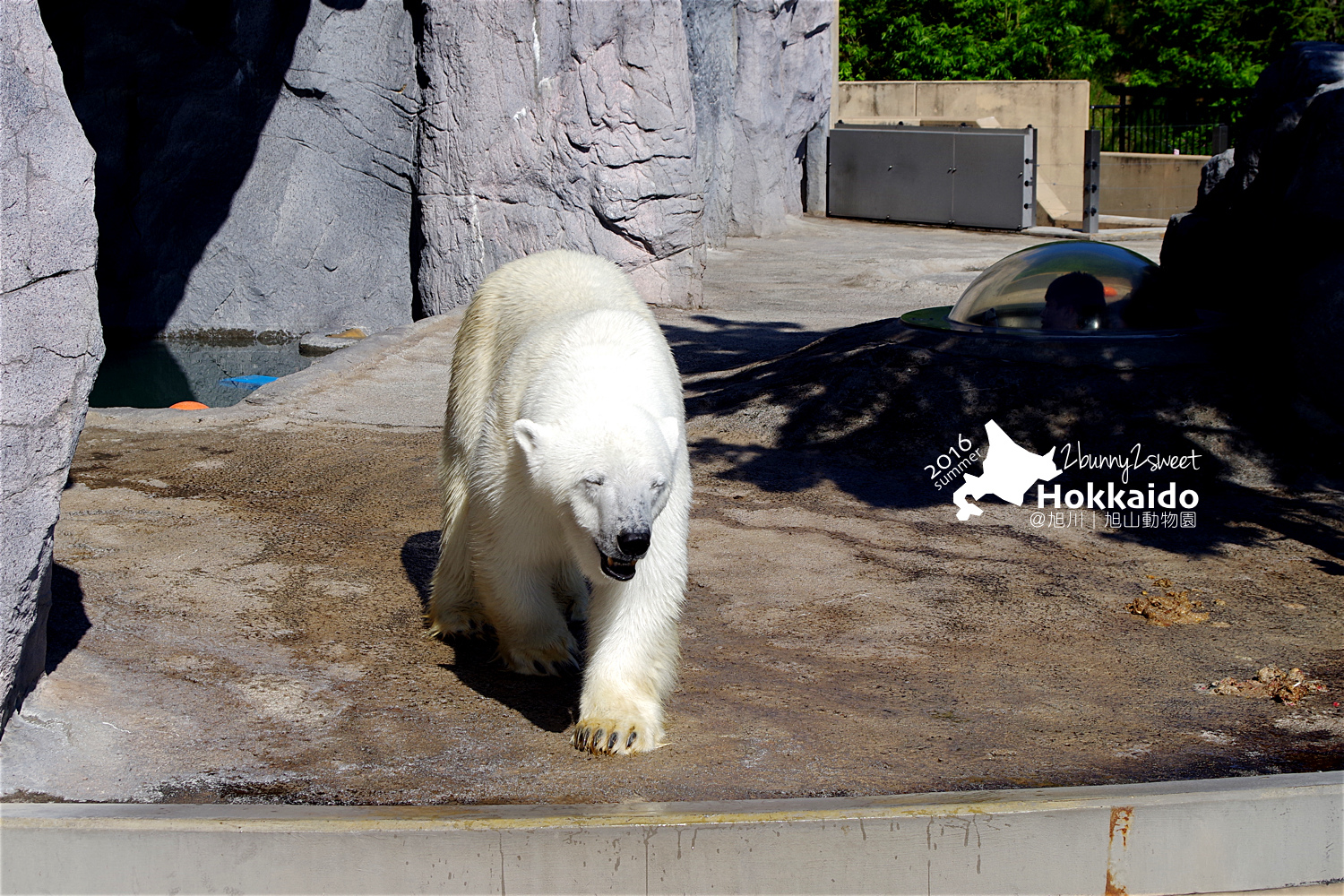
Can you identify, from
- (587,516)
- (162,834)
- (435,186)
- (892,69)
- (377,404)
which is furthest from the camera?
(892,69)

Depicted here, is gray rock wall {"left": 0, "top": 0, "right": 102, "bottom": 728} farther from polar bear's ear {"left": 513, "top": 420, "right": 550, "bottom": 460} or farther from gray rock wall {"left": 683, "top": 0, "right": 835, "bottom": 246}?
gray rock wall {"left": 683, "top": 0, "right": 835, "bottom": 246}

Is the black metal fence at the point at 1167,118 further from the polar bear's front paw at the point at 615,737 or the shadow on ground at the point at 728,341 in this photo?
the polar bear's front paw at the point at 615,737

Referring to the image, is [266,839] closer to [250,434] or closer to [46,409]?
[46,409]

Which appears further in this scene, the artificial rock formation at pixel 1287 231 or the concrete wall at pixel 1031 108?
the concrete wall at pixel 1031 108

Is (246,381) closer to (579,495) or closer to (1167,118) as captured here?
(579,495)

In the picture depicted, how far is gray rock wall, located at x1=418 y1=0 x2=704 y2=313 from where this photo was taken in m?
10.0

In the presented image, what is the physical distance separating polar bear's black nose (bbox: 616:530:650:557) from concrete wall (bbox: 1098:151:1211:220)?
1817cm

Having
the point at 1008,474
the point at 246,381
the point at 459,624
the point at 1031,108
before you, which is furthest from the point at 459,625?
the point at 1031,108

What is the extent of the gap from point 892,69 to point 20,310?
1025 inches

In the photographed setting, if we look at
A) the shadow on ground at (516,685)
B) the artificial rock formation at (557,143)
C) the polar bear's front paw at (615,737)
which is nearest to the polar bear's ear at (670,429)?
the polar bear's front paw at (615,737)

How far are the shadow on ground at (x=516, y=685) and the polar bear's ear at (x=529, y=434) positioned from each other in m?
0.77

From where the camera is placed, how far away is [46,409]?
9.14ft

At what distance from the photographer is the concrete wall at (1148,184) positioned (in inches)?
762

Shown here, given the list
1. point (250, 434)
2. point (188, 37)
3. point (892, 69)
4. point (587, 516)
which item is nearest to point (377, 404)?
point (250, 434)
